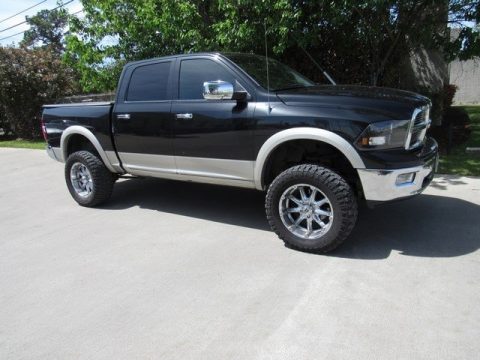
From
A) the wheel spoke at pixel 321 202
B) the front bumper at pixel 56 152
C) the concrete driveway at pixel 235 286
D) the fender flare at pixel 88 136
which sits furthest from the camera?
→ the front bumper at pixel 56 152

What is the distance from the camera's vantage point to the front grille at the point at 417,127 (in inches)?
154

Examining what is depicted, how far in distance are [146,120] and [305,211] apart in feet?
7.48

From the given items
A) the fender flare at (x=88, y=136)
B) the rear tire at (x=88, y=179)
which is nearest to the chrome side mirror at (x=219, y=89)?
the fender flare at (x=88, y=136)

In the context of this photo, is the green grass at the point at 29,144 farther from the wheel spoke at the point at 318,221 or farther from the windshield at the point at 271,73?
the wheel spoke at the point at 318,221

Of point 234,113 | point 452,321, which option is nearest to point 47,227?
point 234,113

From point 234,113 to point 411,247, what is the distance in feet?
7.16

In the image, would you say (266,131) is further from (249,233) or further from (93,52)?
(93,52)

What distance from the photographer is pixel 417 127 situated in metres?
4.08

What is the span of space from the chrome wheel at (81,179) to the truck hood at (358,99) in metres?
3.24

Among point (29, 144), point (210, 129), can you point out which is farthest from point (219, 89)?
point (29, 144)

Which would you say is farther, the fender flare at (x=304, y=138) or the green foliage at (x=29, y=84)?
the green foliage at (x=29, y=84)

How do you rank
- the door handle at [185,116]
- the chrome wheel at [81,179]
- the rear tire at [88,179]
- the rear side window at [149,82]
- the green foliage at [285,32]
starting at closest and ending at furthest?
the door handle at [185,116] → the rear side window at [149,82] → the rear tire at [88,179] → the chrome wheel at [81,179] → the green foliage at [285,32]

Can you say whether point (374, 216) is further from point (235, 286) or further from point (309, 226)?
point (235, 286)

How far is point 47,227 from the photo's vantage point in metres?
5.56
